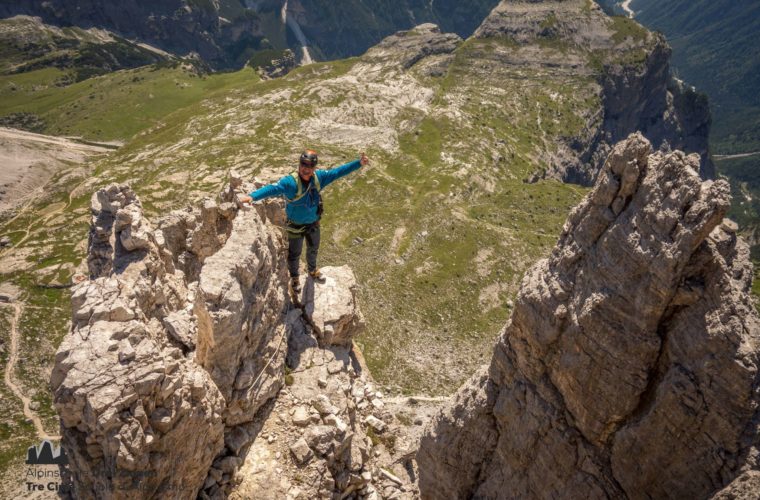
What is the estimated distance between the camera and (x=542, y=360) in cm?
2061

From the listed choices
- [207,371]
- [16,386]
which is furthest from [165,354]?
[16,386]

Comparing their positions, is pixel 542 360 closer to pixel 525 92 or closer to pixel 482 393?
pixel 482 393

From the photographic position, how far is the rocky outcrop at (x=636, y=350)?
14.9m

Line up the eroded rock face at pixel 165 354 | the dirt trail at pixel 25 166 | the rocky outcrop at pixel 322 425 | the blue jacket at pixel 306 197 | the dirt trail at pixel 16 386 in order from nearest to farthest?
the eroded rock face at pixel 165 354 < the rocky outcrop at pixel 322 425 < the blue jacket at pixel 306 197 < the dirt trail at pixel 16 386 < the dirt trail at pixel 25 166

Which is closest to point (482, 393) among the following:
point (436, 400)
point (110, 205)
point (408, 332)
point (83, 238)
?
point (110, 205)

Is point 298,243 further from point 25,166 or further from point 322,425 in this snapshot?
point 25,166

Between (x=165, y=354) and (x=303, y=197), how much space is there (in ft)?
35.2

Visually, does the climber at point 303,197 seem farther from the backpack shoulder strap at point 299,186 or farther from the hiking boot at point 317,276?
the hiking boot at point 317,276

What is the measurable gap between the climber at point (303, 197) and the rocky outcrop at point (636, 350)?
1171 cm

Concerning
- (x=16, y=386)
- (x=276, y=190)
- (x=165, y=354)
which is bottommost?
(x=16, y=386)

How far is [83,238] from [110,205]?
127 meters

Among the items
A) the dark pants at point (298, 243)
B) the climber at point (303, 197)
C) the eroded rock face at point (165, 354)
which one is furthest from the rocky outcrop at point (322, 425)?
the climber at point (303, 197)

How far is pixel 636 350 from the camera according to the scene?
16.7 meters

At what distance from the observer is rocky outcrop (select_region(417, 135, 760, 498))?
1485cm
